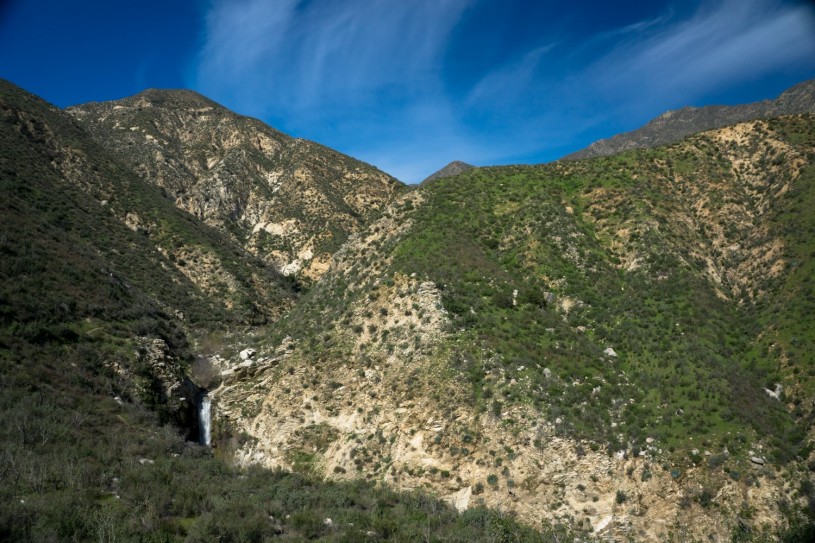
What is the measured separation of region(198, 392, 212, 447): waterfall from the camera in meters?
30.4

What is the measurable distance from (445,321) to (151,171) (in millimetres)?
69483

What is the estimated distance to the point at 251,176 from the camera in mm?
83125

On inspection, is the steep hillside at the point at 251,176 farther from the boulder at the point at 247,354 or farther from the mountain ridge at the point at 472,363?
the boulder at the point at 247,354

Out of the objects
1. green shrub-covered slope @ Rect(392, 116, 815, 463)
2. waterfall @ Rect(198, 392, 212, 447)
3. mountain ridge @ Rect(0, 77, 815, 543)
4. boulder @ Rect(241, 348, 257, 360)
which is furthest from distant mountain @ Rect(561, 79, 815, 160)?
waterfall @ Rect(198, 392, 212, 447)

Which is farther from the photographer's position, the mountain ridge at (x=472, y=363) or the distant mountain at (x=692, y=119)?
the distant mountain at (x=692, y=119)

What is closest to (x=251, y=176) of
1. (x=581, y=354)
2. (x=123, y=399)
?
(x=123, y=399)

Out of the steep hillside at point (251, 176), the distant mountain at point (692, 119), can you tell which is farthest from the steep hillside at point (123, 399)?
the distant mountain at point (692, 119)

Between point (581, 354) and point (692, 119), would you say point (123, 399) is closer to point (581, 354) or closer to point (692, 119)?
point (581, 354)

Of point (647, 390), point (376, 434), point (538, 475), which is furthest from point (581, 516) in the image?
point (376, 434)

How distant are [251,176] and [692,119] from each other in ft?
401

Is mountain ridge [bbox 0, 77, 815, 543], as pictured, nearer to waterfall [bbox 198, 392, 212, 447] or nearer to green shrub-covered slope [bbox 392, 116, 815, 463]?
green shrub-covered slope [bbox 392, 116, 815, 463]

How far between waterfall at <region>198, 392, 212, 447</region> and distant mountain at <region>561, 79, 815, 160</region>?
3809 inches

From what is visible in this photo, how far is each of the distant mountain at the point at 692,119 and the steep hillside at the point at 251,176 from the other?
62.0m

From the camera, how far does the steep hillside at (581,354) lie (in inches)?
806
